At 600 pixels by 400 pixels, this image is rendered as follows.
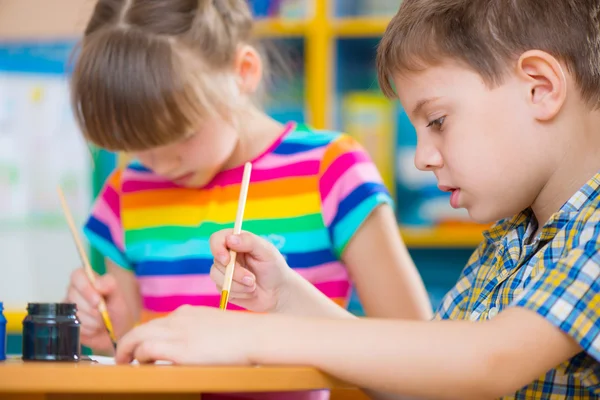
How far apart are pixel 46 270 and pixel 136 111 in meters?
1.62

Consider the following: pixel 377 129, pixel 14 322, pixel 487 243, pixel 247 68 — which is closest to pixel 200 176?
pixel 247 68

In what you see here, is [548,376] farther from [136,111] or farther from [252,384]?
[136,111]

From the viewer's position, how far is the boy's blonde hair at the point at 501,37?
91 cm

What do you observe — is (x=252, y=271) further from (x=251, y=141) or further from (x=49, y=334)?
(x=251, y=141)

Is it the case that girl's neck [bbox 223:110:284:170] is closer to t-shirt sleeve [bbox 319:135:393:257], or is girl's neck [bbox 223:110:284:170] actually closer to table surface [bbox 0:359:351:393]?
t-shirt sleeve [bbox 319:135:393:257]

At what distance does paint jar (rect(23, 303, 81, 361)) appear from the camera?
759 mm

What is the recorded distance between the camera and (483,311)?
95 cm

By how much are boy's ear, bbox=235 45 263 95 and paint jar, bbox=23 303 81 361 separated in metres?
0.61

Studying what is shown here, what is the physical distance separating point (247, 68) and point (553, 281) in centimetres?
71

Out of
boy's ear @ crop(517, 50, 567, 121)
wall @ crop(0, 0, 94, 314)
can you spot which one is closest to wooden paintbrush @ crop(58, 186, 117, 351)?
boy's ear @ crop(517, 50, 567, 121)

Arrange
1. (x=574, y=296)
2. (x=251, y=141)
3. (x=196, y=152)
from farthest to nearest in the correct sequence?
(x=251, y=141) < (x=196, y=152) < (x=574, y=296)

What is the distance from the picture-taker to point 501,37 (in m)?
0.93

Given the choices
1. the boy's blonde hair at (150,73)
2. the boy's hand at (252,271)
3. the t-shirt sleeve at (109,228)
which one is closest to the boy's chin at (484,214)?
the boy's hand at (252,271)

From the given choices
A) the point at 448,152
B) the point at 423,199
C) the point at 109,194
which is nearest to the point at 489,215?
the point at 448,152
